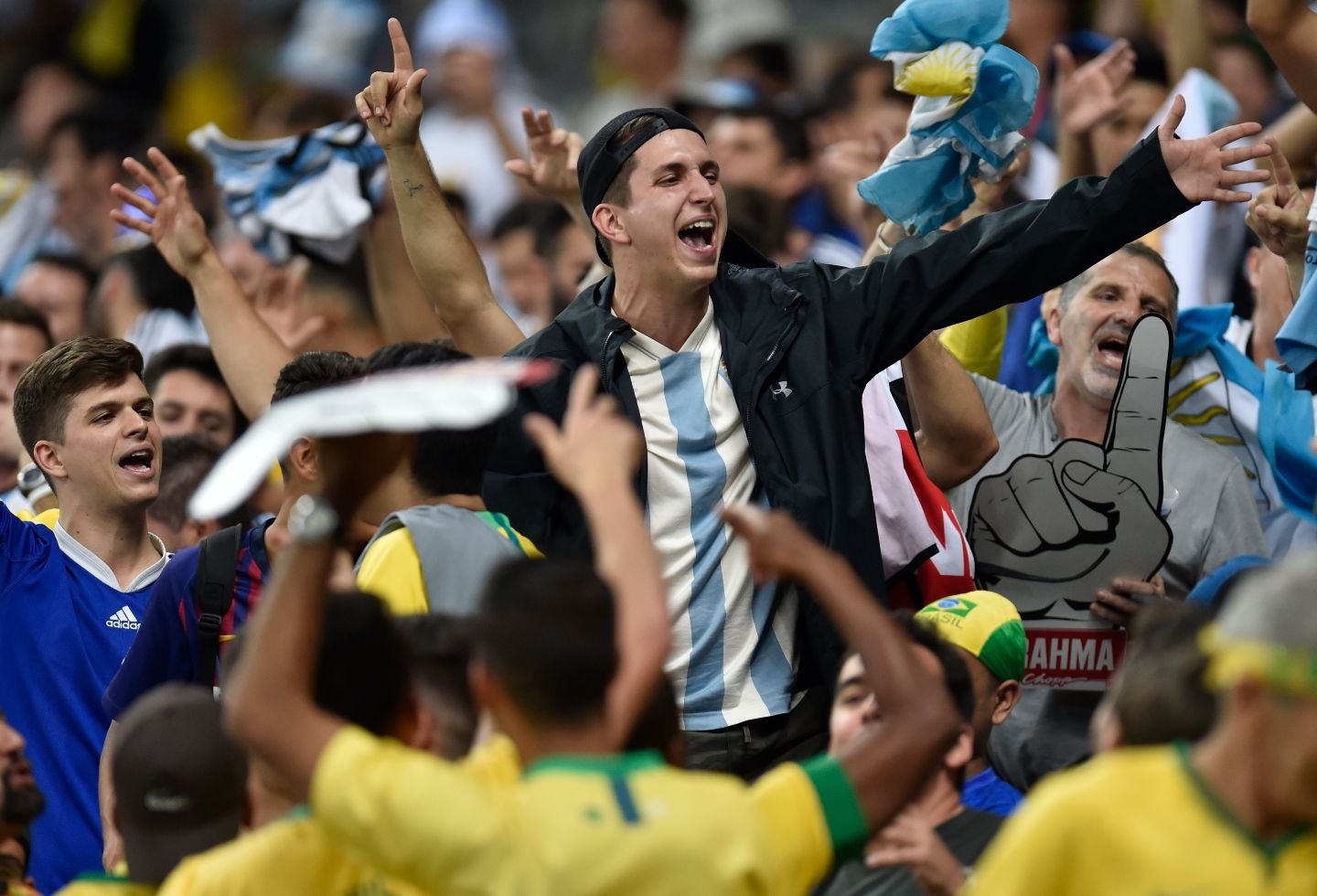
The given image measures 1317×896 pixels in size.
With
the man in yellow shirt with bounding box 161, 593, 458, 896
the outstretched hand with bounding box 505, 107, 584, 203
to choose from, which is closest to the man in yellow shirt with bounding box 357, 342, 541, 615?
the man in yellow shirt with bounding box 161, 593, 458, 896

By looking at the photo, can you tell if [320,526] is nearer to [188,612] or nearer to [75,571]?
[188,612]

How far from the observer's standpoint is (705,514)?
485 centimetres

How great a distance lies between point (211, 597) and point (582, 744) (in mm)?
2097

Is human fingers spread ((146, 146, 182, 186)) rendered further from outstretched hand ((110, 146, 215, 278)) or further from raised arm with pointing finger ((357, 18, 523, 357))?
raised arm with pointing finger ((357, 18, 523, 357))

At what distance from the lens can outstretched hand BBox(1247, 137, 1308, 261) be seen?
5094 mm

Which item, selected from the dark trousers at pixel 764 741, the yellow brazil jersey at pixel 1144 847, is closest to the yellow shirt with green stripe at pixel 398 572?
the dark trousers at pixel 764 741

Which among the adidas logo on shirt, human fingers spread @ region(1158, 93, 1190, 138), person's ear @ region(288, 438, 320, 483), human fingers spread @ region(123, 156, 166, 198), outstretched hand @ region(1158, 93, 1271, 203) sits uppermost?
human fingers spread @ region(123, 156, 166, 198)

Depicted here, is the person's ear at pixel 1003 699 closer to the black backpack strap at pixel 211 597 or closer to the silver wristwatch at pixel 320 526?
the black backpack strap at pixel 211 597

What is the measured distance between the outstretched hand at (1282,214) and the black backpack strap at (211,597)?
2731mm

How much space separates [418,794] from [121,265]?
6.08 meters

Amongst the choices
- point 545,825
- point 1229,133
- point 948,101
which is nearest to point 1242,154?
point 1229,133

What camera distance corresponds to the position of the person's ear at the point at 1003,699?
4.71 metres

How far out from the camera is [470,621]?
3.58 m

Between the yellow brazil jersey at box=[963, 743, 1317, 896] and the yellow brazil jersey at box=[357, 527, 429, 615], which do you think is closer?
the yellow brazil jersey at box=[963, 743, 1317, 896]
